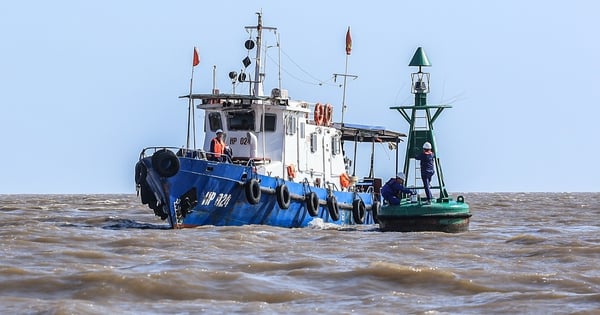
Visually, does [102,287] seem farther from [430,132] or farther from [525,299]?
[430,132]

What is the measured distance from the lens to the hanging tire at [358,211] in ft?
115

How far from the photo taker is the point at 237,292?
16.3 metres

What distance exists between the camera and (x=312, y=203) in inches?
1245

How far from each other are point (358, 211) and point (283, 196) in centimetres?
531

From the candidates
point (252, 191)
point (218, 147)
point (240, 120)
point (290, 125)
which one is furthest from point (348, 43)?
point (252, 191)

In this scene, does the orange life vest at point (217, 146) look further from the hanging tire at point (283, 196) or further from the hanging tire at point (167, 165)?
the hanging tire at point (283, 196)

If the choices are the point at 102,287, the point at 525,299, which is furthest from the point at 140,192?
the point at 525,299

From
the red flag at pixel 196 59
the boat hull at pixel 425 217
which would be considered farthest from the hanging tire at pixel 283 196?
the red flag at pixel 196 59

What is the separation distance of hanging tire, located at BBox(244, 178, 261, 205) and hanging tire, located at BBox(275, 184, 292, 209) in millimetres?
961

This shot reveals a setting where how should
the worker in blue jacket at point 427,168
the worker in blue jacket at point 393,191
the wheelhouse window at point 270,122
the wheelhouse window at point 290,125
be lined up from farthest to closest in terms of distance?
the wheelhouse window at point 290,125, the wheelhouse window at point 270,122, the worker in blue jacket at point 393,191, the worker in blue jacket at point 427,168

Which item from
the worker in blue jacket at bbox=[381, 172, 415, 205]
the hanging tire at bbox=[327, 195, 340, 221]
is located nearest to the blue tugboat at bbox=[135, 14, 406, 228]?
the hanging tire at bbox=[327, 195, 340, 221]

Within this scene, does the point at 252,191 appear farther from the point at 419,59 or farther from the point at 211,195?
the point at 419,59

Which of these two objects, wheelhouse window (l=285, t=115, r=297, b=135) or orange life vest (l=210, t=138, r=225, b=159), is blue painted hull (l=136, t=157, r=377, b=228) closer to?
orange life vest (l=210, t=138, r=225, b=159)

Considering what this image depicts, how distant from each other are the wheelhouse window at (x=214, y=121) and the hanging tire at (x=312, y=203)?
9.73ft
